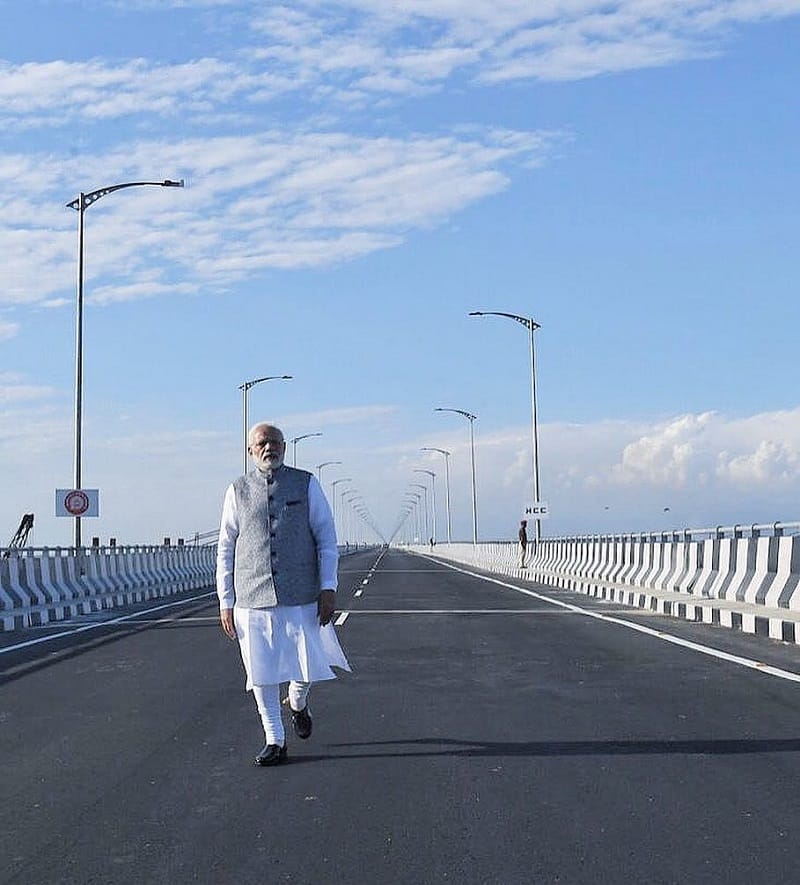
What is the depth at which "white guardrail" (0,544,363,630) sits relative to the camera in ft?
79.6

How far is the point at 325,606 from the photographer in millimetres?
8258

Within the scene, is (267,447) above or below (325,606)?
above

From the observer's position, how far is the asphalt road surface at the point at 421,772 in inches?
238

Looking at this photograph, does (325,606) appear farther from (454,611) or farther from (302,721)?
(454,611)

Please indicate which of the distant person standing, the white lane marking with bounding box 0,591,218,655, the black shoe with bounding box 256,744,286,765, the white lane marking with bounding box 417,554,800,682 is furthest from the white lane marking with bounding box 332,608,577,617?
the distant person standing

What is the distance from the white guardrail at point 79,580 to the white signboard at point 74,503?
1.08 meters

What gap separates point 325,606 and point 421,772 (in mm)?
1097

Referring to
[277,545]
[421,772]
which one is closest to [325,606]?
[277,545]

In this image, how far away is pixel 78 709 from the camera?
11.2m

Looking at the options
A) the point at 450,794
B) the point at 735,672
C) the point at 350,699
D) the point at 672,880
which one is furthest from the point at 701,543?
the point at 672,880

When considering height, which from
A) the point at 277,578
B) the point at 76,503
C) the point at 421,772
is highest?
the point at 76,503

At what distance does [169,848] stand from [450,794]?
5.59ft

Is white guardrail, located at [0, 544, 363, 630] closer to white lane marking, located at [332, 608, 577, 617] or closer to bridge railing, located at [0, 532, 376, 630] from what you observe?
bridge railing, located at [0, 532, 376, 630]

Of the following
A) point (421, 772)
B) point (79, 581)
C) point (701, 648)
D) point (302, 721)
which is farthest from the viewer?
point (79, 581)
